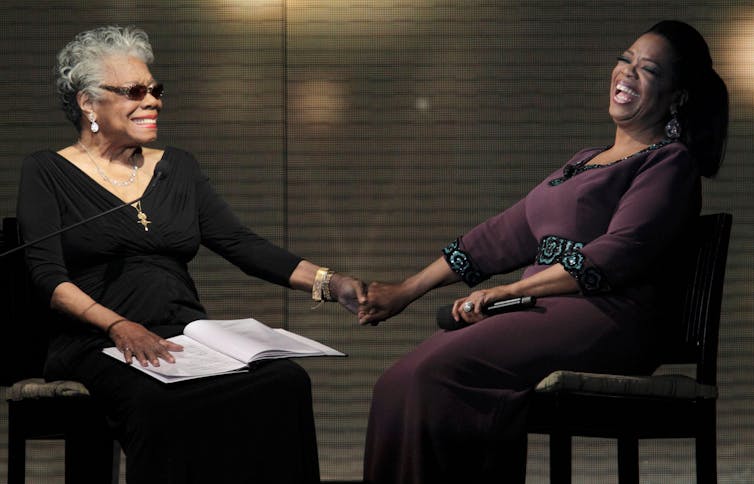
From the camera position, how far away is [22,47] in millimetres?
4199

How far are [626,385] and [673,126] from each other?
729 mm

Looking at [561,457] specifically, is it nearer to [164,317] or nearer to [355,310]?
[355,310]

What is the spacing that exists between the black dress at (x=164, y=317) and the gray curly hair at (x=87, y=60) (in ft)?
0.65

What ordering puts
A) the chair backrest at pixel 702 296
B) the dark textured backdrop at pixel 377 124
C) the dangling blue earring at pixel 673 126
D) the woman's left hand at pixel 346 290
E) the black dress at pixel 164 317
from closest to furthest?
1. the black dress at pixel 164 317
2. the chair backrest at pixel 702 296
3. the dangling blue earring at pixel 673 126
4. the woman's left hand at pixel 346 290
5. the dark textured backdrop at pixel 377 124

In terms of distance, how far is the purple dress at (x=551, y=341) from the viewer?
8.98ft

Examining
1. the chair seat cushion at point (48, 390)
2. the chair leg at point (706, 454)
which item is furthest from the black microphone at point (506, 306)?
the chair seat cushion at point (48, 390)

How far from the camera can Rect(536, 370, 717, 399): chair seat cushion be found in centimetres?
276

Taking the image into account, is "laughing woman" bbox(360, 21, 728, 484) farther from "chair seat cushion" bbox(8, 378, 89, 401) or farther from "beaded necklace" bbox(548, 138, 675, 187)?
"chair seat cushion" bbox(8, 378, 89, 401)

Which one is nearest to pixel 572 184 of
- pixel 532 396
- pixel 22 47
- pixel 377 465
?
pixel 532 396

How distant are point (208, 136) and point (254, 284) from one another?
0.59m

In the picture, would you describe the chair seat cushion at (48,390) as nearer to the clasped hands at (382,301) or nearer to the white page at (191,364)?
the white page at (191,364)

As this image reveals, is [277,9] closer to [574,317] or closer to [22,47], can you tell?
[22,47]

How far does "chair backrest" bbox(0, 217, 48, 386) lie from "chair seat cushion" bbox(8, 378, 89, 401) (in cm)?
24

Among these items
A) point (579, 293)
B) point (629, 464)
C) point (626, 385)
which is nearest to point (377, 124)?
point (579, 293)
